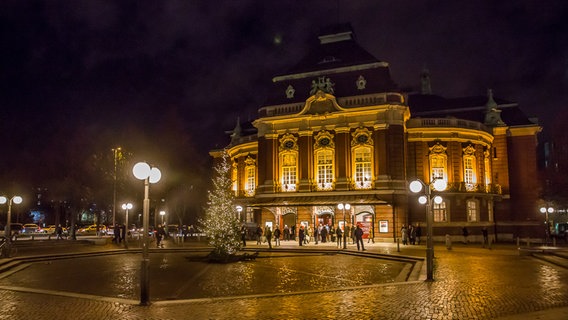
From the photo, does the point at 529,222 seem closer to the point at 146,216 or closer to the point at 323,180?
the point at 323,180

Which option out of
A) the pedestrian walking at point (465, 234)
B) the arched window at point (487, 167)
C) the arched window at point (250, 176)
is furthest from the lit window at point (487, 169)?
the arched window at point (250, 176)

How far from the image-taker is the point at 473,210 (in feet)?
135

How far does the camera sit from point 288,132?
137ft

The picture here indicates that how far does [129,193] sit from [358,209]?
2285 cm

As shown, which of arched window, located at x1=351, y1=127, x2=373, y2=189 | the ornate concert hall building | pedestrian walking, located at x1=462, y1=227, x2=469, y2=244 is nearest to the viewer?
pedestrian walking, located at x1=462, y1=227, x2=469, y2=244

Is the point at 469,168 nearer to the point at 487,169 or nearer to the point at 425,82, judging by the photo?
the point at 487,169

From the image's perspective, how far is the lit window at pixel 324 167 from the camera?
40656 mm

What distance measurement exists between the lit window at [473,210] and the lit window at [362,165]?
8.91 metres

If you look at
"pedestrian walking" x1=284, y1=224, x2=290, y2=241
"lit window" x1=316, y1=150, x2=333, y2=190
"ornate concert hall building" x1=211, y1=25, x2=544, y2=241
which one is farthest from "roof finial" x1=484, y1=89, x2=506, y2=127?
"pedestrian walking" x1=284, y1=224, x2=290, y2=241

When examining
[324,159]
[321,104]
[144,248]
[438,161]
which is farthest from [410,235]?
[144,248]

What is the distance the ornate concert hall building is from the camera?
38.7 meters

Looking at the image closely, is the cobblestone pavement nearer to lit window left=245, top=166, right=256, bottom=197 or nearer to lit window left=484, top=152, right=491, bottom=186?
lit window left=484, top=152, right=491, bottom=186

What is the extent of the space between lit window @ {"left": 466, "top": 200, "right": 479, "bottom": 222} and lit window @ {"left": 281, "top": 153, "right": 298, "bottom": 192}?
14417mm

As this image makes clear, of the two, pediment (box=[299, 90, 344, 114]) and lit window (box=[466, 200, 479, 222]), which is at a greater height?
pediment (box=[299, 90, 344, 114])
